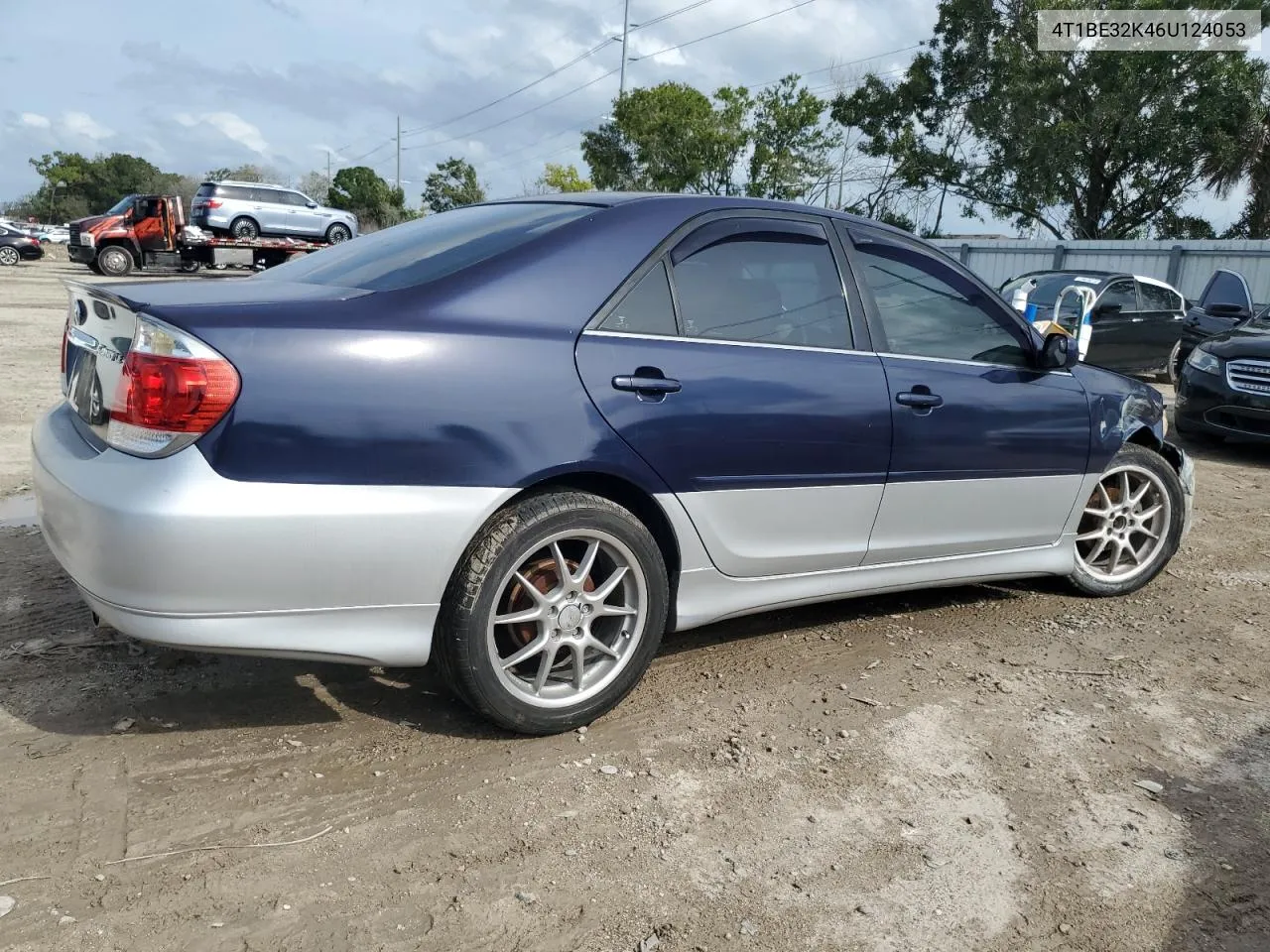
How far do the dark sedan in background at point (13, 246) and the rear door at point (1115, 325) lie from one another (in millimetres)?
32194

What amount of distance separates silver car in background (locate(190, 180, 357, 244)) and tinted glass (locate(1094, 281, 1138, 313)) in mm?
21709

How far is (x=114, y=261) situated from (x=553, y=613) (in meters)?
26.7

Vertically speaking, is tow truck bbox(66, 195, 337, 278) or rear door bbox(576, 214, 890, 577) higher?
rear door bbox(576, 214, 890, 577)

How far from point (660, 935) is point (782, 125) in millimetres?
37739

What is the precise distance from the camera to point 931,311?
12.8 ft

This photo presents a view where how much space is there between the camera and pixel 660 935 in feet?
7.43

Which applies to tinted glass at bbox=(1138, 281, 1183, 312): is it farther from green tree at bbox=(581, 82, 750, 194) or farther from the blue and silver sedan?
green tree at bbox=(581, 82, 750, 194)

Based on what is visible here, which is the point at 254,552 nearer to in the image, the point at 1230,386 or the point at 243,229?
the point at 1230,386

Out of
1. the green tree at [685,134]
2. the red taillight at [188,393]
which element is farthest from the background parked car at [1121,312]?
the green tree at [685,134]

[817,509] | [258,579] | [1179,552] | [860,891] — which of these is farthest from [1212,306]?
[258,579]

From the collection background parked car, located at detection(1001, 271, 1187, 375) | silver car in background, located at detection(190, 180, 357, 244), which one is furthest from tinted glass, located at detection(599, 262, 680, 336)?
silver car in background, located at detection(190, 180, 357, 244)

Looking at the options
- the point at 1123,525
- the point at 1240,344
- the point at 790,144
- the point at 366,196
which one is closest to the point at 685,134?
the point at 790,144

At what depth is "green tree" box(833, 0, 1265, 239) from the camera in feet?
92.8

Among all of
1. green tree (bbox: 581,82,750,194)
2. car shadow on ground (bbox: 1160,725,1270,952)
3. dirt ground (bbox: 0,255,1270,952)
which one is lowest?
dirt ground (bbox: 0,255,1270,952)
